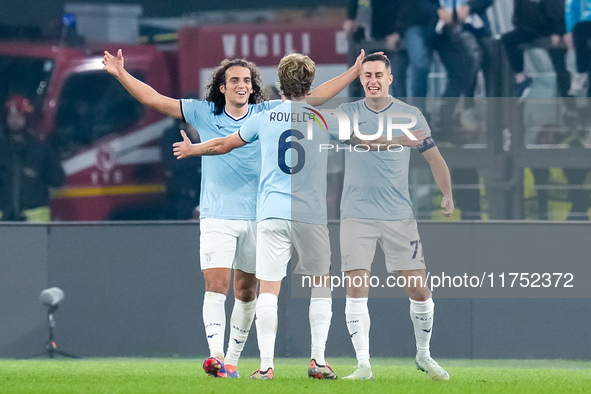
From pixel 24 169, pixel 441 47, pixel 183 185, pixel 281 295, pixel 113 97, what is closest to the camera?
pixel 281 295

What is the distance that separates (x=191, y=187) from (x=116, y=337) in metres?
2.31

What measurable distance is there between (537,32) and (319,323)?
5478 mm

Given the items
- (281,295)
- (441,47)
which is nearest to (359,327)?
(281,295)

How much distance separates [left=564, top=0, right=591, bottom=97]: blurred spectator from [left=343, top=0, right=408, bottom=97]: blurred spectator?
5.61 feet

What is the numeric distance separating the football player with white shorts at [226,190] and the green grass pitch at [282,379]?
17.0 inches

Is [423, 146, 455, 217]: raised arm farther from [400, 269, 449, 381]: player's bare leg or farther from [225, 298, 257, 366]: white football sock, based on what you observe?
[225, 298, 257, 366]: white football sock

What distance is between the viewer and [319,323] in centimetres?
602

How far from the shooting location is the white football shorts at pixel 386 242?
6238 millimetres

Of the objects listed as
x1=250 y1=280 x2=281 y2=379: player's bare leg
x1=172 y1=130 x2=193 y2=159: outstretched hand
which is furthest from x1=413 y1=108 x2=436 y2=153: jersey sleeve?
x1=172 y1=130 x2=193 y2=159: outstretched hand

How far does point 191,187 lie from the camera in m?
10.9

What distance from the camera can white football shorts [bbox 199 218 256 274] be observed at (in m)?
6.22

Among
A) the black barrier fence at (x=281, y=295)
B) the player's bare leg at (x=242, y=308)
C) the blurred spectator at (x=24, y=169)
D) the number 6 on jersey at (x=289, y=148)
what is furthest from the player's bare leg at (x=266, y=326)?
the blurred spectator at (x=24, y=169)

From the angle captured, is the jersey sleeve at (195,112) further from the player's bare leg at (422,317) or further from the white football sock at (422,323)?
the white football sock at (422,323)

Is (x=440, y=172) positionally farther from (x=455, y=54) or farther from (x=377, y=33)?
(x=377, y=33)
